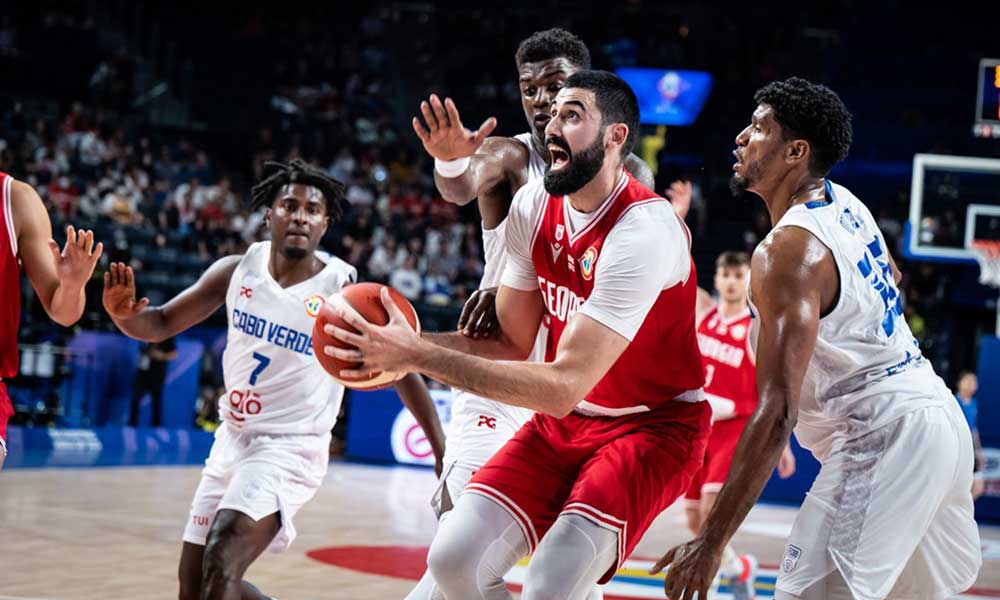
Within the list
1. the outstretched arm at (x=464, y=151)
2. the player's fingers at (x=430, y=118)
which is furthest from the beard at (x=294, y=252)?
the player's fingers at (x=430, y=118)

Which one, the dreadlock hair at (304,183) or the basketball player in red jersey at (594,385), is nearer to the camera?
the basketball player in red jersey at (594,385)

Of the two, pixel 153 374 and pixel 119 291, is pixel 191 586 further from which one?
pixel 153 374

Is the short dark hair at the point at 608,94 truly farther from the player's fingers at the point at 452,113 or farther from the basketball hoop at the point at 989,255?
the basketball hoop at the point at 989,255

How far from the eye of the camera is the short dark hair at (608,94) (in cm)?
389

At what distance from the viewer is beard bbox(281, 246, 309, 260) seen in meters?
5.57

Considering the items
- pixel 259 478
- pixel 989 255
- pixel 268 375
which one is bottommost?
pixel 259 478

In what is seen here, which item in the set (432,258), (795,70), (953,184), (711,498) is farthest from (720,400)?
(795,70)

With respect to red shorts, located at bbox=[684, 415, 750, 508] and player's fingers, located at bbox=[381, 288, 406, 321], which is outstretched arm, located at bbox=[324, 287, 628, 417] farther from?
red shorts, located at bbox=[684, 415, 750, 508]

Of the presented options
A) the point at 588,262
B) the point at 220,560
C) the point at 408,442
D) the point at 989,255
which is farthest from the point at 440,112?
the point at 989,255

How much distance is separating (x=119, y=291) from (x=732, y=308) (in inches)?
193

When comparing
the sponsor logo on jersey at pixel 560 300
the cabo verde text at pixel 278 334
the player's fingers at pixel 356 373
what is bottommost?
the cabo verde text at pixel 278 334

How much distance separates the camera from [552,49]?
193 inches

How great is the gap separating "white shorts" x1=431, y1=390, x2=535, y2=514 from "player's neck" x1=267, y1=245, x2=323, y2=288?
1.22 m

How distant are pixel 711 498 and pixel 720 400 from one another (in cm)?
76
